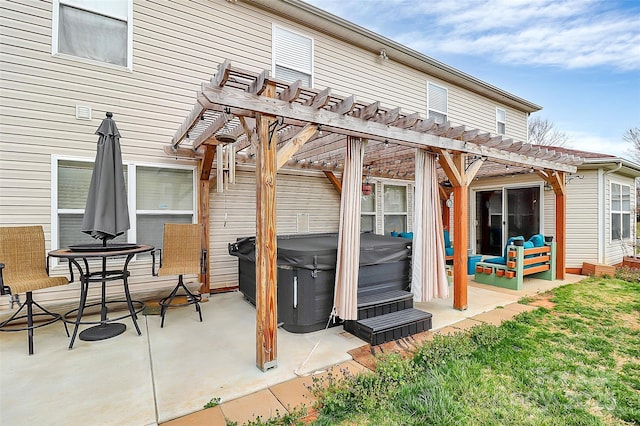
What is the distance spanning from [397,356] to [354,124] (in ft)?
8.02

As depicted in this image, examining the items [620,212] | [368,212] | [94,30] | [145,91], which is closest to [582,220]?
[620,212]

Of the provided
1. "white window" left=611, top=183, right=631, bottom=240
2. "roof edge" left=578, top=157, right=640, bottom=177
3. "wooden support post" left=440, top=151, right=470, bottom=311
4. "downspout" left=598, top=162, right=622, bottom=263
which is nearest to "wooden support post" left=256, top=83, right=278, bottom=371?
"wooden support post" left=440, top=151, right=470, bottom=311

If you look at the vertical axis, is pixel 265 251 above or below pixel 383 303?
above

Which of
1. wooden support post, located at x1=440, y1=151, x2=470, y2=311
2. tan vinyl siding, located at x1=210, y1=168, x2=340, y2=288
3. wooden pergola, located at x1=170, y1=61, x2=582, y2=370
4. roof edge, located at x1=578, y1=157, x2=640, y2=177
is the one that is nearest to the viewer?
wooden pergola, located at x1=170, y1=61, x2=582, y2=370

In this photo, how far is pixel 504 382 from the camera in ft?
8.38

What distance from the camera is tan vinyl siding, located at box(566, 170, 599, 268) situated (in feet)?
23.4

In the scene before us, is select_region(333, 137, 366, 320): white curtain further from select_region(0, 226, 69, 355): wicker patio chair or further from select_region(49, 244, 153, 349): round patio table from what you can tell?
select_region(0, 226, 69, 355): wicker patio chair

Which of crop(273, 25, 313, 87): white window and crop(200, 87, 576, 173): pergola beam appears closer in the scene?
crop(200, 87, 576, 173): pergola beam

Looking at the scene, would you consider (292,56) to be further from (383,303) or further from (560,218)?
(560,218)

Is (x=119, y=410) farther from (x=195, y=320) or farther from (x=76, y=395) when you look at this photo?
(x=195, y=320)


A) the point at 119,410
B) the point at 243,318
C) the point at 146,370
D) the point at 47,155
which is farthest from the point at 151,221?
the point at 119,410

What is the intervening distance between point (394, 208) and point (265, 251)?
6.14 meters

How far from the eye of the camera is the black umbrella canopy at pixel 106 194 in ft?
11.0

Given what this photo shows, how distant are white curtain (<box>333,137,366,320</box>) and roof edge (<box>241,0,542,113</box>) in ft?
12.1
